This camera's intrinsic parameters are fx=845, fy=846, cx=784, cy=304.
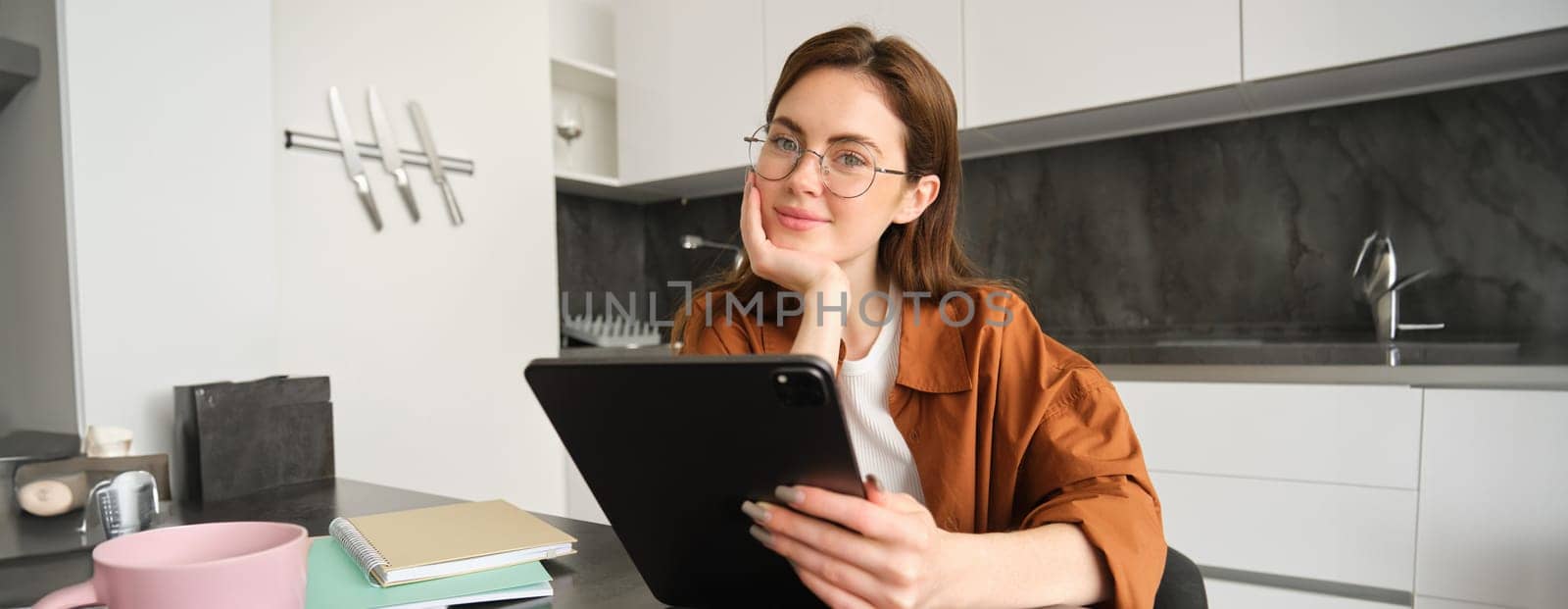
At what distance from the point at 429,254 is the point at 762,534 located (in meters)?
1.89

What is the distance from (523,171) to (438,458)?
83 cm

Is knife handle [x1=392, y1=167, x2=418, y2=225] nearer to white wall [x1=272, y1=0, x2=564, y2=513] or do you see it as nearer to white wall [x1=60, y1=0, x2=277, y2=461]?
white wall [x1=272, y1=0, x2=564, y2=513]

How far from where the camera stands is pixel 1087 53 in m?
2.09

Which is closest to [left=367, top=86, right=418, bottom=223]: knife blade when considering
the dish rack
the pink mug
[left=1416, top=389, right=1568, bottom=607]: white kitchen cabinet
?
the dish rack

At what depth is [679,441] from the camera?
0.49m

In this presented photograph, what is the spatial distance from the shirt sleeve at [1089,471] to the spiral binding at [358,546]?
52 centimetres

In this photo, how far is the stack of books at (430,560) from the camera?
1.93ft

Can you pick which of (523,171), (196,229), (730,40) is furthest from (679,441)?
(730,40)

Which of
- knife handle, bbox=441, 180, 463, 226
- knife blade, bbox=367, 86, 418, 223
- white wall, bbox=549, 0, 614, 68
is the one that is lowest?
knife handle, bbox=441, 180, 463, 226

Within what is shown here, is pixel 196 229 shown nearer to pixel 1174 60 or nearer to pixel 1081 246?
pixel 1174 60

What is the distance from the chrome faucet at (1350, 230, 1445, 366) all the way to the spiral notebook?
1902 millimetres

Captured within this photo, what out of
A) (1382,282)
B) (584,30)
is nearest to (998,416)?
(1382,282)

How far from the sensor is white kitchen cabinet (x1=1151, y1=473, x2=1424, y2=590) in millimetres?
1596

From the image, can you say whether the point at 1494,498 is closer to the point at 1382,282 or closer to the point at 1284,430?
the point at 1284,430
